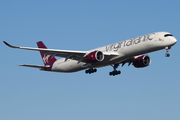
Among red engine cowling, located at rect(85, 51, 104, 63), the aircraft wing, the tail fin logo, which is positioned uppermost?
the tail fin logo

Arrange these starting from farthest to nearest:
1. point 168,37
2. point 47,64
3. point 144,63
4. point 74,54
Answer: point 47,64, point 144,63, point 74,54, point 168,37

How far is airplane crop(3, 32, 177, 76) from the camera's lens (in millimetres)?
45562

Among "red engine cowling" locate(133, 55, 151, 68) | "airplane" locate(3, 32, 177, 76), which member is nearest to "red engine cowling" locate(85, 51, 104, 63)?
"airplane" locate(3, 32, 177, 76)

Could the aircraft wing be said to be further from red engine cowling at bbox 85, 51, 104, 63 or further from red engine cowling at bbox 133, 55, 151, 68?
red engine cowling at bbox 133, 55, 151, 68

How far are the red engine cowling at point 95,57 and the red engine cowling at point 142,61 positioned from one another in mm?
7763

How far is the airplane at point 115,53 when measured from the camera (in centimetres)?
→ 4556

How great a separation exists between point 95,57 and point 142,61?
30.4 feet

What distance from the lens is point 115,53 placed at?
48156mm

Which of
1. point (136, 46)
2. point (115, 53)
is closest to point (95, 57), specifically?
point (115, 53)

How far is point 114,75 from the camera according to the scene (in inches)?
2197

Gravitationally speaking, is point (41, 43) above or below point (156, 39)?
above

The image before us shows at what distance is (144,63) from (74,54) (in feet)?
38.0

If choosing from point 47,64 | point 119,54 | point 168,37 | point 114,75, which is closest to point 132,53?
point 119,54

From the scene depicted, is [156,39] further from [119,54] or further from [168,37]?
[119,54]
